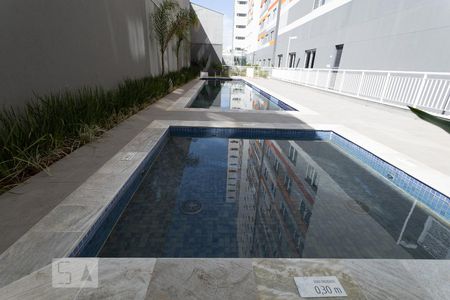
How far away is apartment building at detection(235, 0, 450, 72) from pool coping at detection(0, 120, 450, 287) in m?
5.25

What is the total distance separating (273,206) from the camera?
8.54 ft

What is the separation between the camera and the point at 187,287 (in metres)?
1.29

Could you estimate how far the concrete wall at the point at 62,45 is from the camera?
2684mm

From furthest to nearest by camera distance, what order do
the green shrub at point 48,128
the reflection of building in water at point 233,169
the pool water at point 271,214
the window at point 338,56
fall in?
the window at point 338,56 < the reflection of building in water at point 233,169 < the green shrub at point 48,128 < the pool water at point 271,214

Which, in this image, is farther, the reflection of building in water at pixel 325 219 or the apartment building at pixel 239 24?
the apartment building at pixel 239 24

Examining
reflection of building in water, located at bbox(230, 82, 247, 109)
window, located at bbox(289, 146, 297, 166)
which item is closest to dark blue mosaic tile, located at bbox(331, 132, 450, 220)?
window, located at bbox(289, 146, 297, 166)

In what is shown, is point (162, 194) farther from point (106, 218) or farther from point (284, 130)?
point (284, 130)

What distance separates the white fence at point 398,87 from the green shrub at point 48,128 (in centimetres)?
760

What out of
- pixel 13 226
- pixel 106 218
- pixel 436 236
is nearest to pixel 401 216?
pixel 436 236

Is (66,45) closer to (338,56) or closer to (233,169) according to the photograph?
(233,169)

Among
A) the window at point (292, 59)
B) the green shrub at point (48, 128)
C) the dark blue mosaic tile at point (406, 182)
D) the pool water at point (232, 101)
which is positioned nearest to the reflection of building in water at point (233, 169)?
the dark blue mosaic tile at point (406, 182)

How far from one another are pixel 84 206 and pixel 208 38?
23648 millimetres

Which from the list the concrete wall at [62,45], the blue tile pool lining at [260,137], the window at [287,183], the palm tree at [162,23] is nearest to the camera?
the blue tile pool lining at [260,137]

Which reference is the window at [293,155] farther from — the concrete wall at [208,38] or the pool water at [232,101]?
the concrete wall at [208,38]
